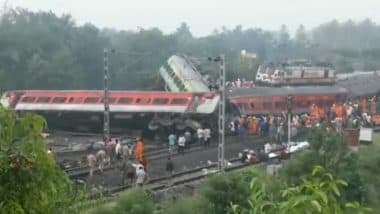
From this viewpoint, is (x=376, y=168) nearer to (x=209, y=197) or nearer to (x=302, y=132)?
(x=209, y=197)

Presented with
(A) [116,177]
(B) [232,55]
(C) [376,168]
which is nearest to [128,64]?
(B) [232,55]

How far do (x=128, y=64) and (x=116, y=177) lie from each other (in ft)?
103

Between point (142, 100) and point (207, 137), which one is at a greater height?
point (142, 100)

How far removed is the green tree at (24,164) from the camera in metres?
3.43

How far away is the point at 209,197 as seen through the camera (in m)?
11.7

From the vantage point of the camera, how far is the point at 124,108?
28719 millimetres

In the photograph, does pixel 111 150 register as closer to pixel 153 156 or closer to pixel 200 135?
pixel 153 156

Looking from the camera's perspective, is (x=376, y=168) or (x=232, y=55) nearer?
(x=376, y=168)

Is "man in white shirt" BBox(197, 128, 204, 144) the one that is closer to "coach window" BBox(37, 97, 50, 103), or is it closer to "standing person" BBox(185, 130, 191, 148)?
"standing person" BBox(185, 130, 191, 148)

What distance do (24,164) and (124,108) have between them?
25315 millimetres

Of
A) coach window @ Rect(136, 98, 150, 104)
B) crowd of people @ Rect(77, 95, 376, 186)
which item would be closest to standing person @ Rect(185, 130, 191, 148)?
crowd of people @ Rect(77, 95, 376, 186)

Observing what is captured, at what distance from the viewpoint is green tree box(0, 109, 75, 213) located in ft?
11.2

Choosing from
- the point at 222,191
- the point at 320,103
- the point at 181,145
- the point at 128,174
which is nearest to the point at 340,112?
the point at 320,103

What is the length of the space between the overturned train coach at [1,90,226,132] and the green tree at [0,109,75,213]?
22845mm
